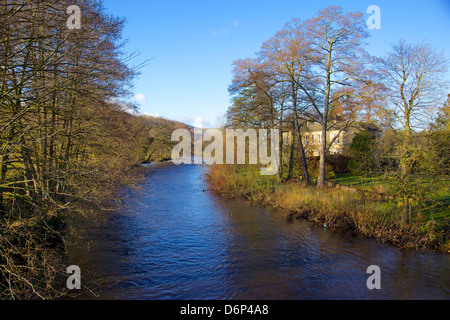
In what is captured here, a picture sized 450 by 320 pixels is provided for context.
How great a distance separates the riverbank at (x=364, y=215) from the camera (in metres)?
10.4

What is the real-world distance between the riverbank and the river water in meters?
0.52

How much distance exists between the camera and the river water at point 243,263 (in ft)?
25.3

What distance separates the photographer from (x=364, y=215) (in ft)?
39.5

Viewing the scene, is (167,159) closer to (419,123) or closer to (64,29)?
(419,123)

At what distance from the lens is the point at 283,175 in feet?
77.7

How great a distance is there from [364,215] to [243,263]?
5.78 metres

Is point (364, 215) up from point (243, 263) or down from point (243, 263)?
up

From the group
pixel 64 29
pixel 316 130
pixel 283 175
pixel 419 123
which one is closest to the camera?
pixel 64 29

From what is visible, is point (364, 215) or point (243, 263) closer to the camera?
point (243, 263)

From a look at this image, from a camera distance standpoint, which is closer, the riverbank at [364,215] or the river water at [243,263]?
the river water at [243,263]

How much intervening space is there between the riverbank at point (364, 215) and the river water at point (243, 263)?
522 millimetres

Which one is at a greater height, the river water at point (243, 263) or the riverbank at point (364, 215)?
the riverbank at point (364, 215)

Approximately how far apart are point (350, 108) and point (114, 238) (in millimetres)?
15567

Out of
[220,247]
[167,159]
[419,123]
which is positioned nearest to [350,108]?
[419,123]
